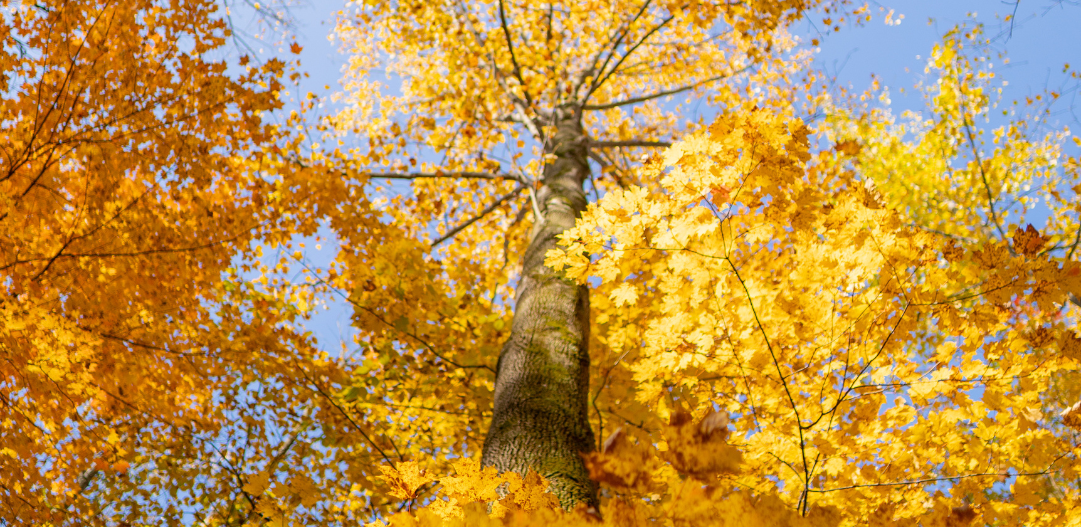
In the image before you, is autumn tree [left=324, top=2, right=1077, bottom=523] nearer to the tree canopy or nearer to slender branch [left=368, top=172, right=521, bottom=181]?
the tree canopy

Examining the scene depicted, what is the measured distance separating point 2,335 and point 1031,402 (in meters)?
5.02

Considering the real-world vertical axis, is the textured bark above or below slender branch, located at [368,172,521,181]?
below

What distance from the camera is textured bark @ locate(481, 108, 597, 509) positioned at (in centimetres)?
189

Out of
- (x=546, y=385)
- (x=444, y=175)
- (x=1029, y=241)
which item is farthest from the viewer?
(x=444, y=175)

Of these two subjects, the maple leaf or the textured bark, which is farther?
the textured bark

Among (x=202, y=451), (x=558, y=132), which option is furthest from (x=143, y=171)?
(x=558, y=132)

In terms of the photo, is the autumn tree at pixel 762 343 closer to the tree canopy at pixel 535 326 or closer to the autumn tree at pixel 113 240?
the tree canopy at pixel 535 326

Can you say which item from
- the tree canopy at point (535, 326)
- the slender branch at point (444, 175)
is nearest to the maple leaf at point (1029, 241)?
the tree canopy at point (535, 326)

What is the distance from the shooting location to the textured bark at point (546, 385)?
1.89 metres

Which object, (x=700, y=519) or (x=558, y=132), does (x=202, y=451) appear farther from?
(x=700, y=519)

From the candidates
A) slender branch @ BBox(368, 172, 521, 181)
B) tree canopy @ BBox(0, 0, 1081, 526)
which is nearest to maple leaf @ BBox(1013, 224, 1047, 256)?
tree canopy @ BBox(0, 0, 1081, 526)

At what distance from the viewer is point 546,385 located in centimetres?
228

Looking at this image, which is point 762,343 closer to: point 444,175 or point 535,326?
point 535,326

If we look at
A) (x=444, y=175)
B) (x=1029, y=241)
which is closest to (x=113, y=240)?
(x=444, y=175)
